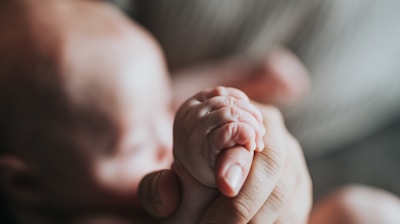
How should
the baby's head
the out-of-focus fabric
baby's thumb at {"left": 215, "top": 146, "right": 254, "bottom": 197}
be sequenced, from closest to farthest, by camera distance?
baby's thumb at {"left": 215, "top": 146, "right": 254, "bottom": 197} → the baby's head → the out-of-focus fabric

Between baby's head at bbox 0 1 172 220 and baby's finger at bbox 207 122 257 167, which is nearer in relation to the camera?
baby's finger at bbox 207 122 257 167

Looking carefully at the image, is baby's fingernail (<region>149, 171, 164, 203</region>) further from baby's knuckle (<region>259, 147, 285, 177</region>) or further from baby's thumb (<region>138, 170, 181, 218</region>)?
baby's knuckle (<region>259, 147, 285, 177</region>)

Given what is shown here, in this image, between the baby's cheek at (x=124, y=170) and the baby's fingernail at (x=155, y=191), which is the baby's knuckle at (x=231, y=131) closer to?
the baby's fingernail at (x=155, y=191)

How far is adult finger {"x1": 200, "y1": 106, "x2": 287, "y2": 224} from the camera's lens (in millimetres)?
604

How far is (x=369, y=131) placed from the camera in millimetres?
1267

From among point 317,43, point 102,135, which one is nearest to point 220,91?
point 102,135

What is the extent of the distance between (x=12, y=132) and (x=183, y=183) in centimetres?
34

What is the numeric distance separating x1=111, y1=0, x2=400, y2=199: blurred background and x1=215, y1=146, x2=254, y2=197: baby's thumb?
59 centimetres

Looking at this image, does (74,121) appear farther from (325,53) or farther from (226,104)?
(325,53)

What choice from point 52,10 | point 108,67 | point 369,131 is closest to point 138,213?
point 108,67

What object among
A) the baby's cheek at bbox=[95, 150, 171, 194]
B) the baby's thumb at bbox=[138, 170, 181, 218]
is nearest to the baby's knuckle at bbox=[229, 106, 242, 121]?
the baby's thumb at bbox=[138, 170, 181, 218]

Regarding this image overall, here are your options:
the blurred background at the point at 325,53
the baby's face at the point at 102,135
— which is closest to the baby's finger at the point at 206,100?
the baby's face at the point at 102,135

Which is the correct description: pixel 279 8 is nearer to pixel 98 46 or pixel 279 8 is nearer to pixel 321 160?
pixel 321 160

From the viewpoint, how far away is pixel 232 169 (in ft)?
→ 1.88
